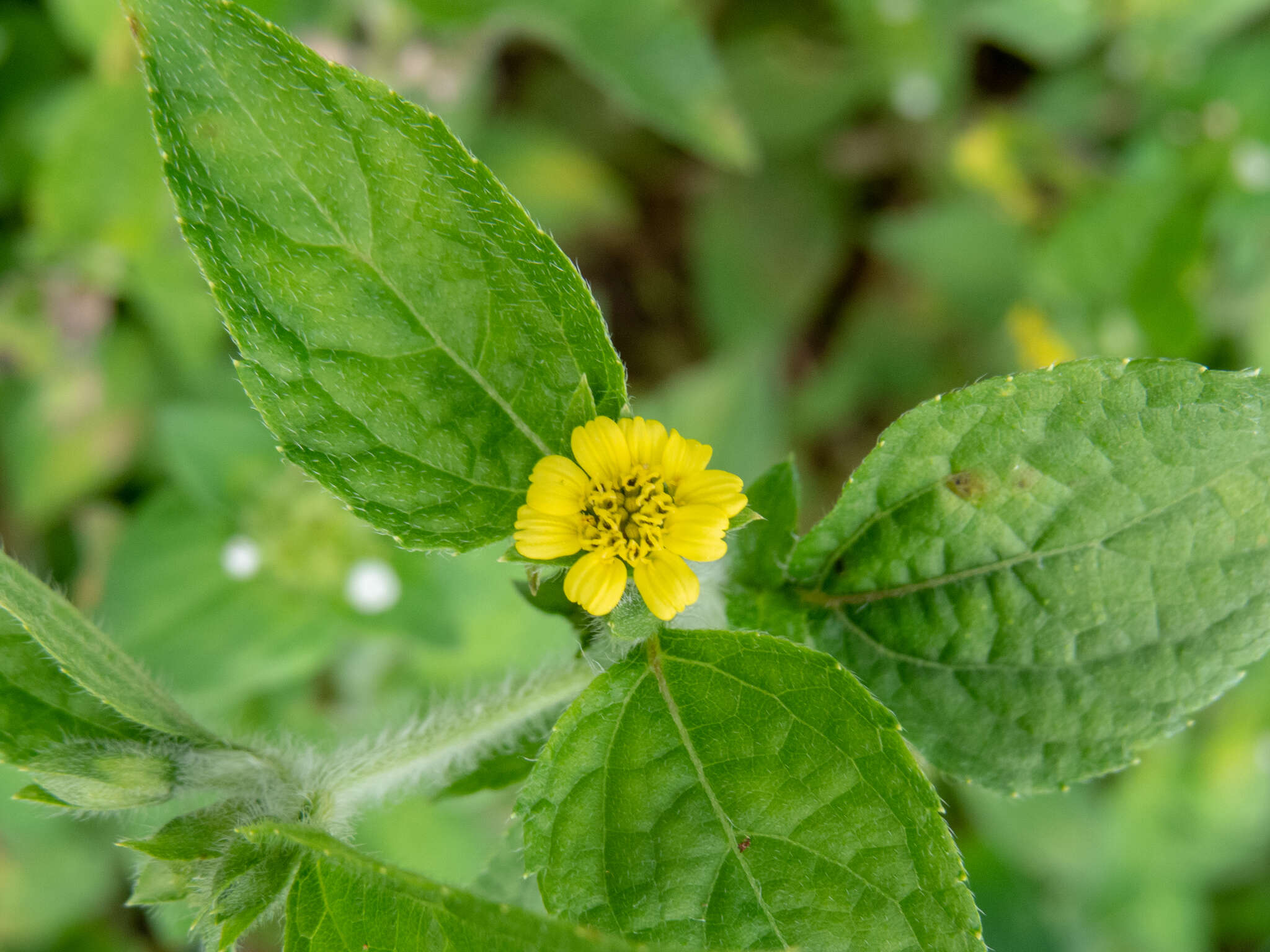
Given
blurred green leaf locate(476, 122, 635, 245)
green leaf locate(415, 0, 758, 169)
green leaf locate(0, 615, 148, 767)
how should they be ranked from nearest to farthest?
green leaf locate(0, 615, 148, 767), green leaf locate(415, 0, 758, 169), blurred green leaf locate(476, 122, 635, 245)

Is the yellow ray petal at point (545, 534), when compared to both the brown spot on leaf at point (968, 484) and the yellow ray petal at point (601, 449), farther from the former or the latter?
the brown spot on leaf at point (968, 484)

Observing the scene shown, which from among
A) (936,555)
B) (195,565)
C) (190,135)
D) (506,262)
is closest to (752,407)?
(195,565)

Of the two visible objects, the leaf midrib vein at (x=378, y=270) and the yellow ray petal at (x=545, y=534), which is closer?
the leaf midrib vein at (x=378, y=270)

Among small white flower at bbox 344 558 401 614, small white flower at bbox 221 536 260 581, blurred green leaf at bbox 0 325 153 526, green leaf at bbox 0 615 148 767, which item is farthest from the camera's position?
blurred green leaf at bbox 0 325 153 526

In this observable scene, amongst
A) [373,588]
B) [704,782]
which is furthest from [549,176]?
[704,782]

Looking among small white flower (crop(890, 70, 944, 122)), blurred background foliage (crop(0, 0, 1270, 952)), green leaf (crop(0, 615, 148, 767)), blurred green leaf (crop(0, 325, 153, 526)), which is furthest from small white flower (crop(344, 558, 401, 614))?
small white flower (crop(890, 70, 944, 122))

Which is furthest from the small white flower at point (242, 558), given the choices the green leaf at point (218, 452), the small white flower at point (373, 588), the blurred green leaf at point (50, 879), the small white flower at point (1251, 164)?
the small white flower at point (1251, 164)

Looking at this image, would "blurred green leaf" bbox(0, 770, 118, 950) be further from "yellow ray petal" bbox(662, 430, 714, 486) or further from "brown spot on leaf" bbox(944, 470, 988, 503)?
"brown spot on leaf" bbox(944, 470, 988, 503)

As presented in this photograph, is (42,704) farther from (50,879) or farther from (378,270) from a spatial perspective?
(50,879)
